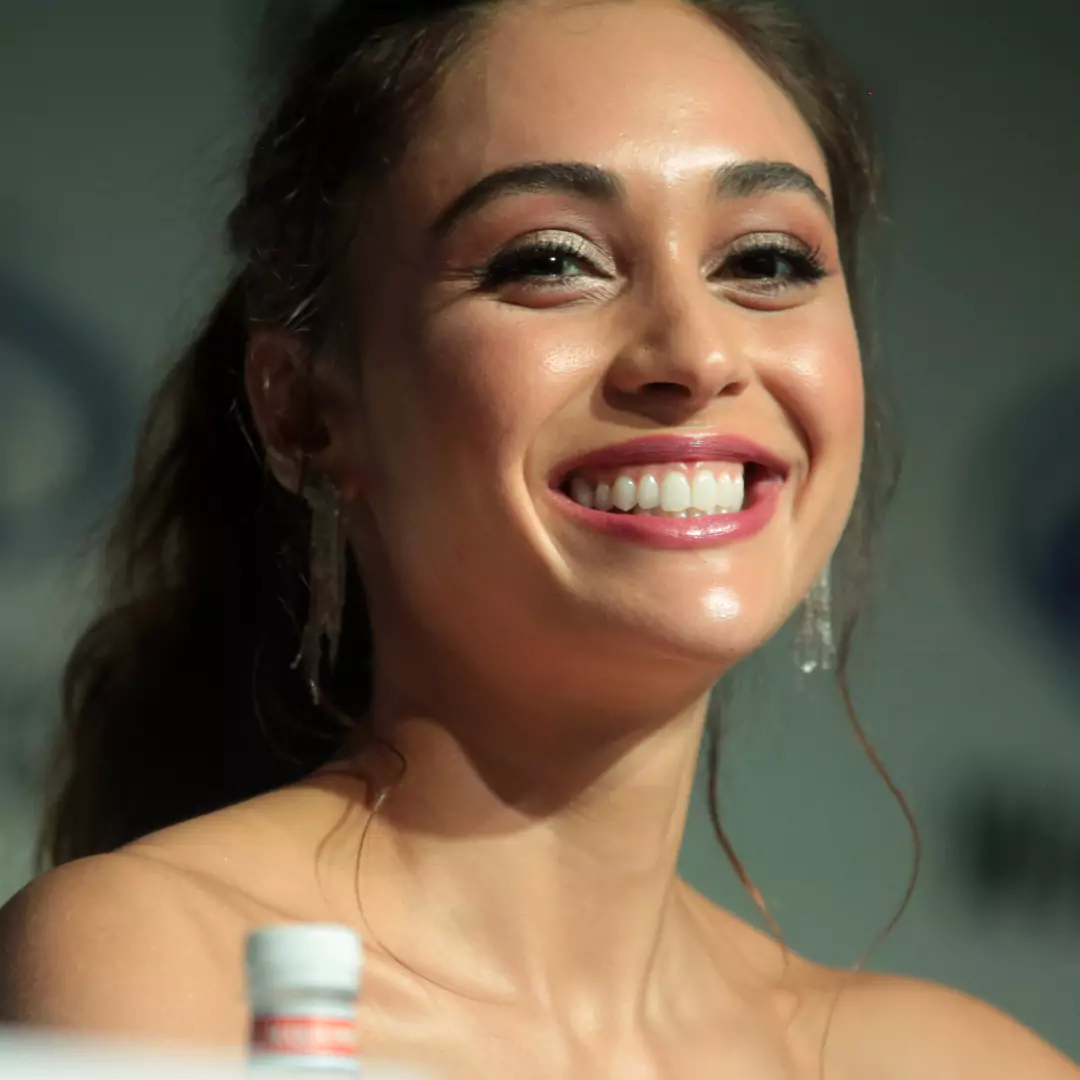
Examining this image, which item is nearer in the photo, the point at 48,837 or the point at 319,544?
the point at 319,544

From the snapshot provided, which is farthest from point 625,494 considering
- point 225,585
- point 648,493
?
point 225,585

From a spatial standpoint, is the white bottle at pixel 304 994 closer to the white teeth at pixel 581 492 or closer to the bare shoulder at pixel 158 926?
the bare shoulder at pixel 158 926

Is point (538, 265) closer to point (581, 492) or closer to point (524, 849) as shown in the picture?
point (581, 492)

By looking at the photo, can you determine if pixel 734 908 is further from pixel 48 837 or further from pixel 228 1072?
pixel 228 1072

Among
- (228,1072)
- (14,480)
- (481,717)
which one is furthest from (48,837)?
(228,1072)

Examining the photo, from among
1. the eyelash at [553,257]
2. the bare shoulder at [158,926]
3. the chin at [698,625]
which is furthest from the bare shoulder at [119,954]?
the eyelash at [553,257]

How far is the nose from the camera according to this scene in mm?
1045

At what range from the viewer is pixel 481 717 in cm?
113

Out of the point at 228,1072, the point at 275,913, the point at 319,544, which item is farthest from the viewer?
the point at 319,544

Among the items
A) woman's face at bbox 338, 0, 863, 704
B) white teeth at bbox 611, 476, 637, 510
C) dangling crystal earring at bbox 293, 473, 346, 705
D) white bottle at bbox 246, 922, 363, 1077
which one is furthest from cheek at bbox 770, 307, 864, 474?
white bottle at bbox 246, 922, 363, 1077

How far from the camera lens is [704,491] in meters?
1.07

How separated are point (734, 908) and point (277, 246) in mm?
701

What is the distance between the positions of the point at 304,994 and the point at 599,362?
1.83 feet

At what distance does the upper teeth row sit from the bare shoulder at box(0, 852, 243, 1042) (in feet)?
0.90
